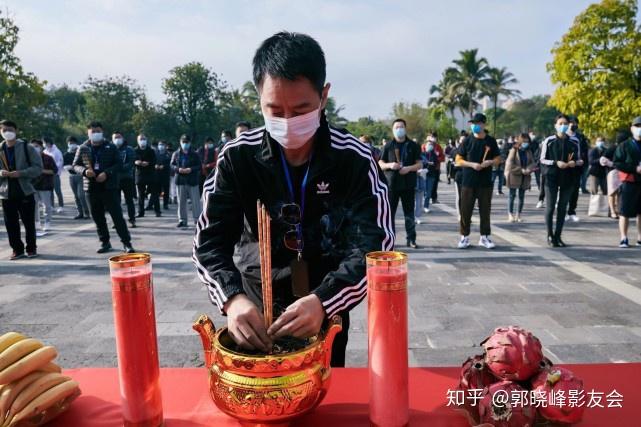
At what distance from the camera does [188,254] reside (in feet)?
23.5

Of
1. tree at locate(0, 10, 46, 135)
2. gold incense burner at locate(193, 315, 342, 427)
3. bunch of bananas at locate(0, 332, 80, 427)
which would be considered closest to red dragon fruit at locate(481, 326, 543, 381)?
gold incense burner at locate(193, 315, 342, 427)

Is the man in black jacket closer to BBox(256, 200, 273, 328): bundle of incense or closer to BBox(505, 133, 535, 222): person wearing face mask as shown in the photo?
BBox(256, 200, 273, 328): bundle of incense

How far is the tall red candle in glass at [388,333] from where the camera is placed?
987mm

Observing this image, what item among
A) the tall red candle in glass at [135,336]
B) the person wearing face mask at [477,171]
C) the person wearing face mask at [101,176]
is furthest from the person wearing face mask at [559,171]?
the tall red candle in glass at [135,336]

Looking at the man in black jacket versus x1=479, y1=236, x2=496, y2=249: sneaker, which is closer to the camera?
the man in black jacket

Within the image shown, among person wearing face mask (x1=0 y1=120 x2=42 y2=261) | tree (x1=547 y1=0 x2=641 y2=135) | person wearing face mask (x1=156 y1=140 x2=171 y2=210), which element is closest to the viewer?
person wearing face mask (x1=0 y1=120 x2=42 y2=261)

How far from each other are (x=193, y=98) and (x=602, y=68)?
114ft

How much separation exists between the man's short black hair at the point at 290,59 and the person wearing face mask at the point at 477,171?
589cm

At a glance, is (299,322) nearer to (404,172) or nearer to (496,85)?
(404,172)

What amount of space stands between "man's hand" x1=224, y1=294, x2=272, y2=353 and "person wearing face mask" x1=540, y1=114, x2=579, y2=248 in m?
6.90

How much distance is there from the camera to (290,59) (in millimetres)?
1355

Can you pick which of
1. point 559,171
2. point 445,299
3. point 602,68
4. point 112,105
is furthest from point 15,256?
point 112,105

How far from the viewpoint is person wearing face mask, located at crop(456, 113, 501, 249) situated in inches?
273

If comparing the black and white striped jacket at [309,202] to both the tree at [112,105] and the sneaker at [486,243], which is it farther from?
the tree at [112,105]
